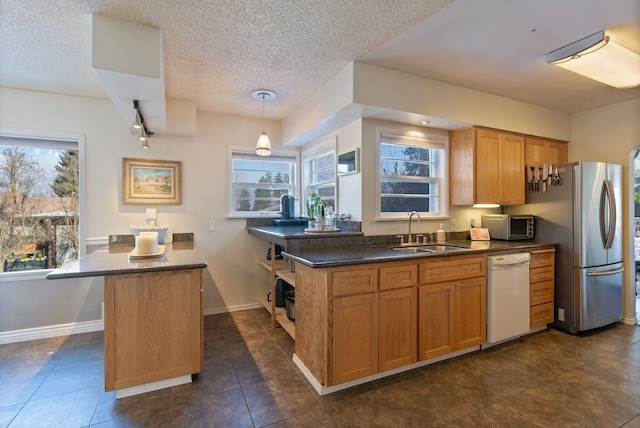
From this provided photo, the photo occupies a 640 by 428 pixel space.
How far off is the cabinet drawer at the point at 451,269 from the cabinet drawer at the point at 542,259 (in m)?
0.81

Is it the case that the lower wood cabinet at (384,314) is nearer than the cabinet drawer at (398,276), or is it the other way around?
the lower wood cabinet at (384,314)

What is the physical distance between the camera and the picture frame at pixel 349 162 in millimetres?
3066

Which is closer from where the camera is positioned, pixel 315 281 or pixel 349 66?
pixel 315 281

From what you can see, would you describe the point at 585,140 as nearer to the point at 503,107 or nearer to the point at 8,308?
the point at 503,107

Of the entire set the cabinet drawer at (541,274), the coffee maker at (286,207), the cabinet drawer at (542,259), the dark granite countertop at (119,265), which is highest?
the coffee maker at (286,207)

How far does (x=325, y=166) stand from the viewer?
3.89 metres

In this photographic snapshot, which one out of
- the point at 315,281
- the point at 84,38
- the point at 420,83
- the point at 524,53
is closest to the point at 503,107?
the point at 524,53

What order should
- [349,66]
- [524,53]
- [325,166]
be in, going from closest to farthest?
[524,53]
[349,66]
[325,166]

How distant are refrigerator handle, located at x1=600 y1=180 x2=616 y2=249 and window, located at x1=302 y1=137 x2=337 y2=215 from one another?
3.03m

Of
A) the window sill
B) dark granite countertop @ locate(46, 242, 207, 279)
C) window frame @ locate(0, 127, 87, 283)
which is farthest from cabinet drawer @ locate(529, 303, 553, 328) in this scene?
the window sill

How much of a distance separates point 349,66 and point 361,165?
923mm

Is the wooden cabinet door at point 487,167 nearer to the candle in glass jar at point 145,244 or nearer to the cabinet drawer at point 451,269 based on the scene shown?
the cabinet drawer at point 451,269

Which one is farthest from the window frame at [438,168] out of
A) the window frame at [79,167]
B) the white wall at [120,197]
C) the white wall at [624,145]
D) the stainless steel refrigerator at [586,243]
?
the window frame at [79,167]

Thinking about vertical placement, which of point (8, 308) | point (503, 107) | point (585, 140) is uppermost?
point (503, 107)
